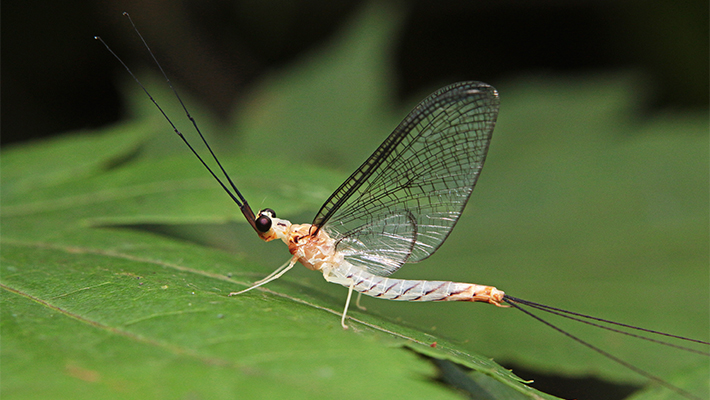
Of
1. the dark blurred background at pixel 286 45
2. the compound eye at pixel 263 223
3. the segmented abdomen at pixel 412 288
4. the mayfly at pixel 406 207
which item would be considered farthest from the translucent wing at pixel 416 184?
the dark blurred background at pixel 286 45

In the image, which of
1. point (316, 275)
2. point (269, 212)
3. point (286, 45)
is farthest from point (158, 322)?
point (286, 45)

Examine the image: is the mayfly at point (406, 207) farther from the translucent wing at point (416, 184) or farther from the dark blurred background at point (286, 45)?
the dark blurred background at point (286, 45)

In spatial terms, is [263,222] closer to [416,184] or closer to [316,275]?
[416,184]

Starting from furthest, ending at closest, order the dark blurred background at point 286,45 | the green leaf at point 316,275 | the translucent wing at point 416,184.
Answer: the dark blurred background at point 286,45 → the translucent wing at point 416,184 → the green leaf at point 316,275

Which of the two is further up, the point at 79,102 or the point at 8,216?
the point at 79,102

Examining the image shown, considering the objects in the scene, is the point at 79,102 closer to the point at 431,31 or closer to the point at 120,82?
the point at 120,82

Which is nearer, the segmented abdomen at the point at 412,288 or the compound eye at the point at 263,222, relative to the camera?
the segmented abdomen at the point at 412,288

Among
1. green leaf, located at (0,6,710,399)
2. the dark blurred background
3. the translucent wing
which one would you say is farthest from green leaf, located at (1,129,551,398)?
the dark blurred background

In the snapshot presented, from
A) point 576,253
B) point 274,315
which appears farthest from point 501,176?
point 274,315
